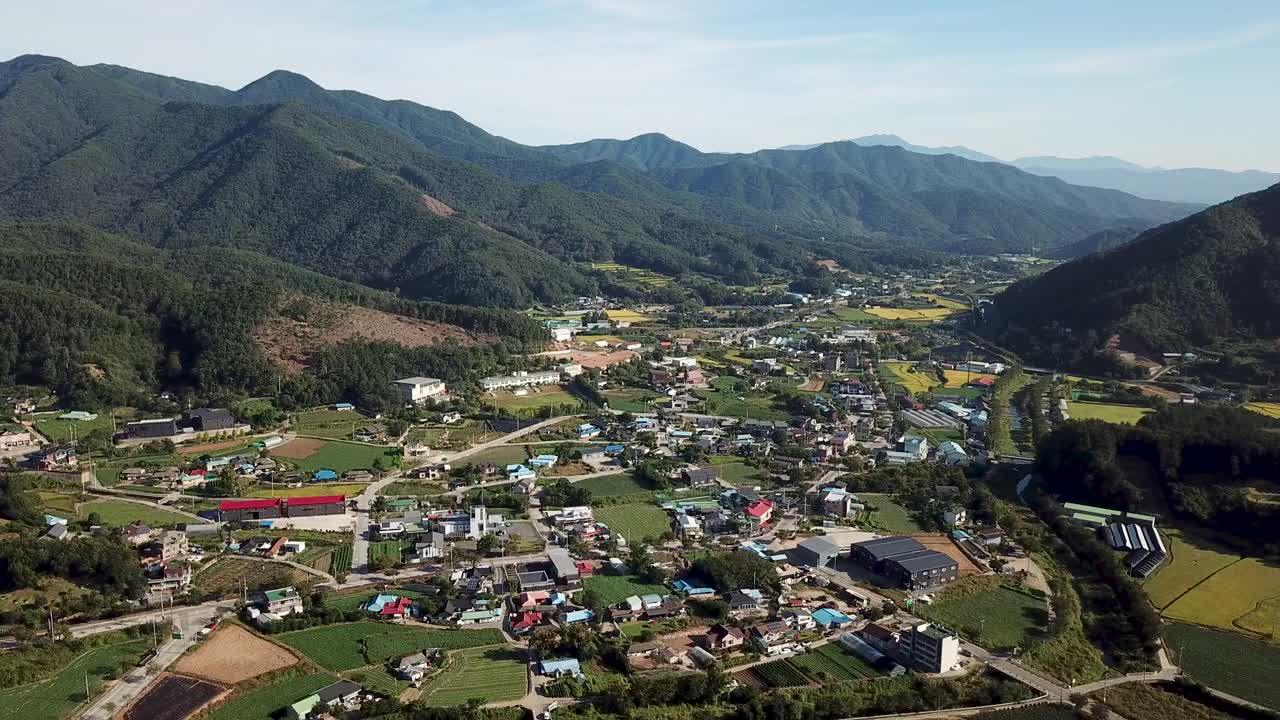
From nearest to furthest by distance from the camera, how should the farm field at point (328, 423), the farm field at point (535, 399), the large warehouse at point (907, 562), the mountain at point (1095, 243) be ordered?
the large warehouse at point (907, 562) < the farm field at point (328, 423) < the farm field at point (535, 399) < the mountain at point (1095, 243)

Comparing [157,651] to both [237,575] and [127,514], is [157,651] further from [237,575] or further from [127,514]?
[127,514]

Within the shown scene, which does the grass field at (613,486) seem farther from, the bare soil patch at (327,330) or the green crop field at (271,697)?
the bare soil patch at (327,330)

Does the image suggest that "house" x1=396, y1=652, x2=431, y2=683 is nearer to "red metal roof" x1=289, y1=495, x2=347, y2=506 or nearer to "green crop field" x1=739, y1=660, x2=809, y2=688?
"green crop field" x1=739, y1=660, x2=809, y2=688

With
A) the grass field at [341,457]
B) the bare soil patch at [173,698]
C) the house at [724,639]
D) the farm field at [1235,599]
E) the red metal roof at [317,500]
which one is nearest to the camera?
the bare soil patch at [173,698]

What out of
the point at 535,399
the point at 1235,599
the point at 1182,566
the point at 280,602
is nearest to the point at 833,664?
the point at 1235,599

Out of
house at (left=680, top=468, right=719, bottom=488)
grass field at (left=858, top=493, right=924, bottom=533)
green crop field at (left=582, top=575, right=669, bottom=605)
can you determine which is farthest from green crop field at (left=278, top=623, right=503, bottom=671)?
grass field at (left=858, top=493, right=924, bottom=533)

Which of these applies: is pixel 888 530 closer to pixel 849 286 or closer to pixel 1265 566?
pixel 1265 566

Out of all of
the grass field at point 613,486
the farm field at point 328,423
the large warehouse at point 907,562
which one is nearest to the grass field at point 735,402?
the grass field at point 613,486

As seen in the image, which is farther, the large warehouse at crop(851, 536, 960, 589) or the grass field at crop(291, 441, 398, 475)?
the grass field at crop(291, 441, 398, 475)
